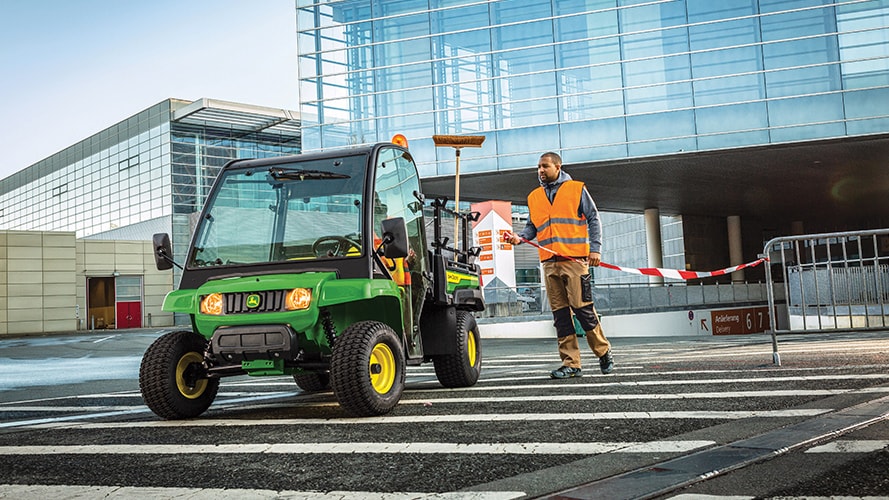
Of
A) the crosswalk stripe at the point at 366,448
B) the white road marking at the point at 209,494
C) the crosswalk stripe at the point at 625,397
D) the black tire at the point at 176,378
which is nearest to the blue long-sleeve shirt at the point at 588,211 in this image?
the crosswalk stripe at the point at 625,397

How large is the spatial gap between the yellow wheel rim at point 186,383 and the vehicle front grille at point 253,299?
535 millimetres

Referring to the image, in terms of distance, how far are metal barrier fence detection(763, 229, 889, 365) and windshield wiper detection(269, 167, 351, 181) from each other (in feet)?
26.0

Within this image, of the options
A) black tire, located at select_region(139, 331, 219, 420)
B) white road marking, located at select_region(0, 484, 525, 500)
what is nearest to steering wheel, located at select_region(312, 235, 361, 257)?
black tire, located at select_region(139, 331, 219, 420)

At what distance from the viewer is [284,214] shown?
6.43 m

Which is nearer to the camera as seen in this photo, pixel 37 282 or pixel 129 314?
pixel 37 282

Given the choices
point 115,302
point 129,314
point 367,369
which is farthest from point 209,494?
point 129,314

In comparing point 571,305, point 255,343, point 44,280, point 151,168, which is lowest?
point 255,343

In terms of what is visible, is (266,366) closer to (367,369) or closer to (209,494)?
(367,369)

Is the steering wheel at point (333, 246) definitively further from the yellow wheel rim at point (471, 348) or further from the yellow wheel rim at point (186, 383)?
the yellow wheel rim at point (471, 348)

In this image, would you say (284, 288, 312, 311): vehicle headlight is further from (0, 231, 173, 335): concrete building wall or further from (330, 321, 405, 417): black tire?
(0, 231, 173, 335): concrete building wall

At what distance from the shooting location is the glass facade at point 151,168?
206 ft

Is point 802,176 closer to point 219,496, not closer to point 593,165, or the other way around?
point 593,165

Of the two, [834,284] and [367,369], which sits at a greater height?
[834,284]

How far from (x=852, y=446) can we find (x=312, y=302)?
322 centimetres
